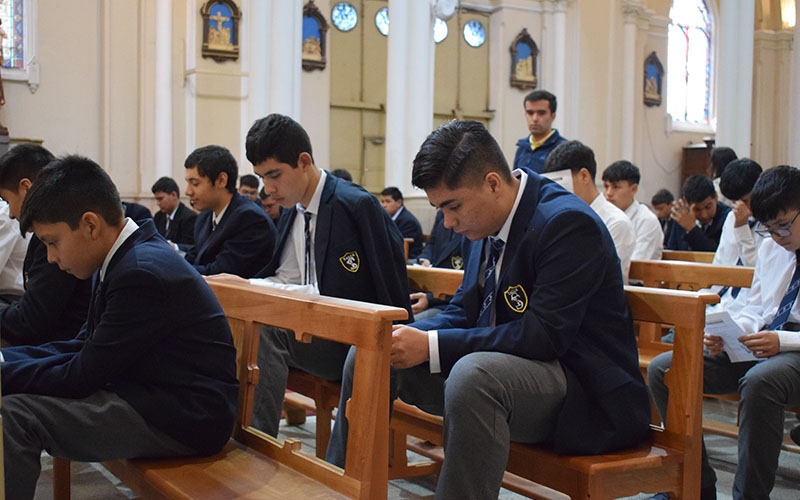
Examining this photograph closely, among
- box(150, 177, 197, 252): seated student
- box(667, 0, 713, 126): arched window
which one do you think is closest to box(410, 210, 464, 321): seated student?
box(150, 177, 197, 252): seated student

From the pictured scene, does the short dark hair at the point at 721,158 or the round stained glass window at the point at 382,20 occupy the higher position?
the round stained glass window at the point at 382,20

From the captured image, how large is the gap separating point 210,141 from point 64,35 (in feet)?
7.49

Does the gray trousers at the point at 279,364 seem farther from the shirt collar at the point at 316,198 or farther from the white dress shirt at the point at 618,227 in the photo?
the white dress shirt at the point at 618,227

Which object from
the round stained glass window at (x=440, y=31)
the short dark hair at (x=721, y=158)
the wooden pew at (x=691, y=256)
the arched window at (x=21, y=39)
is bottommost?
the wooden pew at (x=691, y=256)

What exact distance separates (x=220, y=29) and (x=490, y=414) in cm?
1013

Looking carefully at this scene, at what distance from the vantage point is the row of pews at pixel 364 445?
2.08 metres

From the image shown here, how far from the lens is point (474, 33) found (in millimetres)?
14352

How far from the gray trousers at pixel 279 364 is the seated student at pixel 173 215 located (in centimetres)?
405

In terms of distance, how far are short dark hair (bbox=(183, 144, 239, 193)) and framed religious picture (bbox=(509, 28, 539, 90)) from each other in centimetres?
1059

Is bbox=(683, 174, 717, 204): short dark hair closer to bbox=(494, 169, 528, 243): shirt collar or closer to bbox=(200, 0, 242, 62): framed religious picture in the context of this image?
bbox=(494, 169, 528, 243): shirt collar

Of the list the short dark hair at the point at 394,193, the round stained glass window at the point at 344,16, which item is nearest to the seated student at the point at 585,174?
the short dark hair at the point at 394,193

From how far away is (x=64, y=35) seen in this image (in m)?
11.0

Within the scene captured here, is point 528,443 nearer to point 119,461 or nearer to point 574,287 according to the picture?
point 574,287

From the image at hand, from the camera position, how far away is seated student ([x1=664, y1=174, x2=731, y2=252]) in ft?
20.2
